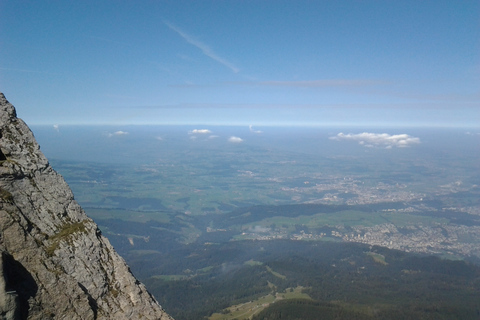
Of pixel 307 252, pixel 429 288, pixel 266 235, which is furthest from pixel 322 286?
pixel 266 235

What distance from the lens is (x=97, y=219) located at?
6949 inches

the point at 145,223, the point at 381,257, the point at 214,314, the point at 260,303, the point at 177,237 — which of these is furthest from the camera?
the point at 145,223

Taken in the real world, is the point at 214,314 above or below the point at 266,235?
above

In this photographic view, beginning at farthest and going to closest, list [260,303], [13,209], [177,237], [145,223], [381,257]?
[145,223] < [177,237] < [381,257] < [260,303] < [13,209]

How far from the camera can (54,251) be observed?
12.3m

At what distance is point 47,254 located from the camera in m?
12.0

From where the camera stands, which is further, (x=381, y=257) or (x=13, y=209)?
(x=381, y=257)

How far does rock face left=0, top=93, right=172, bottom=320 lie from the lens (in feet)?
35.0

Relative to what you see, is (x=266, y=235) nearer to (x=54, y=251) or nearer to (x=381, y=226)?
(x=381, y=226)

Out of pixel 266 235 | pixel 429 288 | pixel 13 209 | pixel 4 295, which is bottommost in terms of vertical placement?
pixel 266 235

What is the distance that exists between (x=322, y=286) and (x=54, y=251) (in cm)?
9589

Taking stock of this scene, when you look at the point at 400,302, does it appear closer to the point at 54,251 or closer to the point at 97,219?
the point at 54,251

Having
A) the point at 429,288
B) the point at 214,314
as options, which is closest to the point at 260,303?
the point at 214,314

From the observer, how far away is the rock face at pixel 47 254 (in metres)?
10.7
